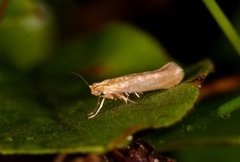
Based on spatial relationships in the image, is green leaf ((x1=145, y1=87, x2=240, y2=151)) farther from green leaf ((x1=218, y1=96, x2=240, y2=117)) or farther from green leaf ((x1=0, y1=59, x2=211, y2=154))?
green leaf ((x1=0, y1=59, x2=211, y2=154))

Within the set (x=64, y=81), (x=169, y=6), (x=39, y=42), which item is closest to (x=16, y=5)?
(x=39, y=42)

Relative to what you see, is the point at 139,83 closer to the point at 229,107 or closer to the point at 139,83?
the point at 139,83

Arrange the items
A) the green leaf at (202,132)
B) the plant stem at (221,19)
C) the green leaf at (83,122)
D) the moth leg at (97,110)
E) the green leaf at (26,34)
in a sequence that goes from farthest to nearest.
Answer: the green leaf at (26,34) → the plant stem at (221,19) → the green leaf at (202,132) → the moth leg at (97,110) → the green leaf at (83,122)

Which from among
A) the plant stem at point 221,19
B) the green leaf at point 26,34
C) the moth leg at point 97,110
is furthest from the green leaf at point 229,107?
the green leaf at point 26,34

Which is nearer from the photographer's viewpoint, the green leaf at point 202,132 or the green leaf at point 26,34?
the green leaf at point 202,132

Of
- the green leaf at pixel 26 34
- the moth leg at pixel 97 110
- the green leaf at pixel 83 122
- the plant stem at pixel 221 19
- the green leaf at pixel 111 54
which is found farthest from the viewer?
the green leaf at pixel 26 34

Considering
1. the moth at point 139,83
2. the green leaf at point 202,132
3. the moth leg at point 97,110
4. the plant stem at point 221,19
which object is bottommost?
the green leaf at point 202,132

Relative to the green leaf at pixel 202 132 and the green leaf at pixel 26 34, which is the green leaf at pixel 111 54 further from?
the green leaf at pixel 202 132

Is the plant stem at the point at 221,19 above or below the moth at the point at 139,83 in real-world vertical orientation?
above
